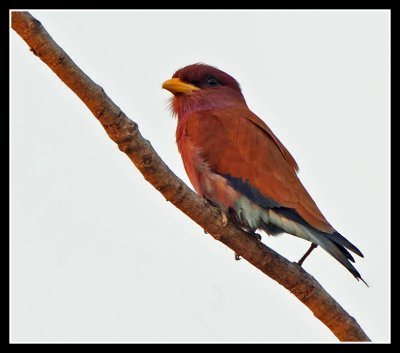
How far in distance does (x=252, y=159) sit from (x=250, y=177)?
0.17 m

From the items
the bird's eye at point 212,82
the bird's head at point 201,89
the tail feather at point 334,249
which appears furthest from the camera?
the bird's eye at point 212,82

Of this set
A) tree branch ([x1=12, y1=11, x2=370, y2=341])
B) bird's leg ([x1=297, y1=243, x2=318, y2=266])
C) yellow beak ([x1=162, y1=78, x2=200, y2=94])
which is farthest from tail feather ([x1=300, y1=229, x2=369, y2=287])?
yellow beak ([x1=162, y1=78, x2=200, y2=94])

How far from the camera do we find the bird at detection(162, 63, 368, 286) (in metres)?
5.23

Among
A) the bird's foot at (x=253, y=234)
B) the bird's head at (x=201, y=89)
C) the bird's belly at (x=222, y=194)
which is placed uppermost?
the bird's head at (x=201, y=89)

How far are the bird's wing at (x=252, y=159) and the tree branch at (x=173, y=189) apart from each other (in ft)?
1.35

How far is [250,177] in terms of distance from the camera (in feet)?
17.9

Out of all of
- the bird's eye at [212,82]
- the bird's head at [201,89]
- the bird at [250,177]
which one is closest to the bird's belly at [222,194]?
the bird at [250,177]

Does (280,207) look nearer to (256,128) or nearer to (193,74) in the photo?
(256,128)

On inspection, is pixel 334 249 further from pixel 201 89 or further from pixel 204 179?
pixel 201 89

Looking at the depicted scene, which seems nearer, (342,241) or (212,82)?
(342,241)

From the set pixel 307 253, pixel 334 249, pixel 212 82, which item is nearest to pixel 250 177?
pixel 307 253

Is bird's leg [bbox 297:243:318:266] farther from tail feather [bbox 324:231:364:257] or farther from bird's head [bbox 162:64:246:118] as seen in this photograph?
bird's head [bbox 162:64:246:118]

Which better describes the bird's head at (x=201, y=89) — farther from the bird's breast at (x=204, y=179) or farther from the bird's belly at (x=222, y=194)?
the bird's belly at (x=222, y=194)

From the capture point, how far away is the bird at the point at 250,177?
5227 millimetres
